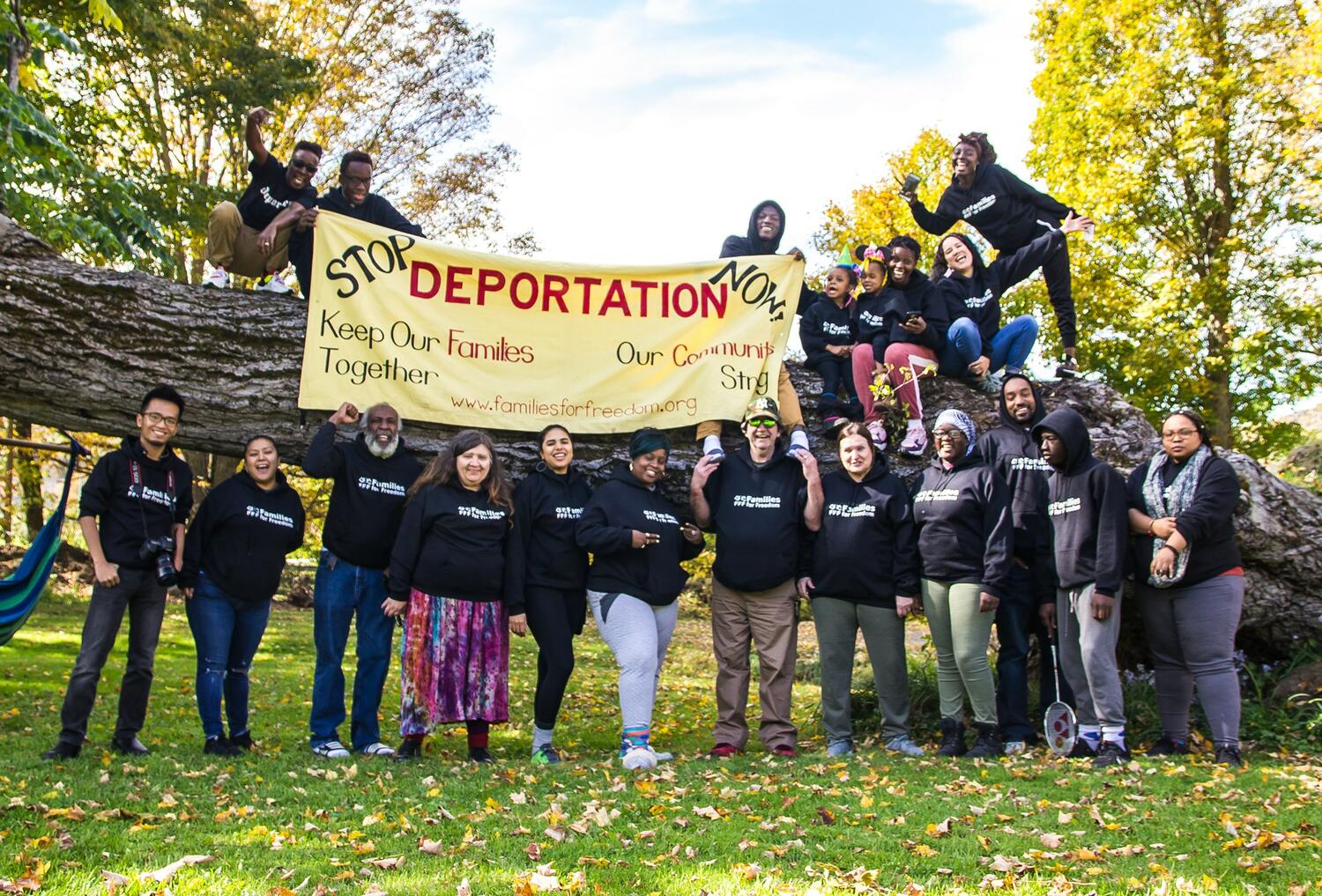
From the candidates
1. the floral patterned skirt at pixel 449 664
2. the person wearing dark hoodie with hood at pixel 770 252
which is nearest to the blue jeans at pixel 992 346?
the person wearing dark hoodie with hood at pixel 770 252

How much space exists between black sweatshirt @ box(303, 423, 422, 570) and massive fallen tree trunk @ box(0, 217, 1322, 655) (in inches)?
36.7

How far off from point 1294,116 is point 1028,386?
13.3m

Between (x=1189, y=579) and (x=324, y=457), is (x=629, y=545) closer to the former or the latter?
(x=324, y=457)

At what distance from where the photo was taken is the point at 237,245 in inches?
334

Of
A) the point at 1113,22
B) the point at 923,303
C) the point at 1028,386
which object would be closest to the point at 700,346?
the point at 923,303

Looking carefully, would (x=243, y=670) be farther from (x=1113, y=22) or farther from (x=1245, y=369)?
(x=1113, y=22)

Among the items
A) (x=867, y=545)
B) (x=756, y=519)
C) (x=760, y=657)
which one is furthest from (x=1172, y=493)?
(x=760, y=657)

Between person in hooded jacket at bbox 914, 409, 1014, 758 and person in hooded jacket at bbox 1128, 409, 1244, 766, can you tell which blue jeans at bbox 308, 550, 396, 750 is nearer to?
person in hooded jacket at bbox 914, 409, 1014, 758

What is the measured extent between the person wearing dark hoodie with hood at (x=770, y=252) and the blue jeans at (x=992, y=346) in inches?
47.2

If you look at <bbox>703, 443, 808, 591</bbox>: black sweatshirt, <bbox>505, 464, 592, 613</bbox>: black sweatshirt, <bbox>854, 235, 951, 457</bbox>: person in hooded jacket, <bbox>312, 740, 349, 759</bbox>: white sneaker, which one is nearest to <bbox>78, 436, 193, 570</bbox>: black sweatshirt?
<bbox>312, 740, 349, 759</bbox>: white sneaker

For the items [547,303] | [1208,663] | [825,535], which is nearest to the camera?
[1208,663]

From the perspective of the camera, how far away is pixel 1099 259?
19016mm

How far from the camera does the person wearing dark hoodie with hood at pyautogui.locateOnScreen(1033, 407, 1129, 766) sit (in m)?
6.79

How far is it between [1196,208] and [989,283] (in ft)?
39.6
